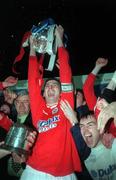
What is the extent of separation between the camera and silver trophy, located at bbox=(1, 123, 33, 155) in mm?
1962

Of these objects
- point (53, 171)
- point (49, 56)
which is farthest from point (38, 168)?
point (49, 56)

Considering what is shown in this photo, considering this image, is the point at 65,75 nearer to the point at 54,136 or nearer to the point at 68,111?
the point at 68,111

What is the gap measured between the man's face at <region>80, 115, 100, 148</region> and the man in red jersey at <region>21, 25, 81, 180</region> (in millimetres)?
230

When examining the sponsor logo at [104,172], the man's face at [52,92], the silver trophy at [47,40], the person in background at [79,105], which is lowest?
the sponsor logo at [104,172]

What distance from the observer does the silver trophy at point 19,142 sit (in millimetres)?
1962

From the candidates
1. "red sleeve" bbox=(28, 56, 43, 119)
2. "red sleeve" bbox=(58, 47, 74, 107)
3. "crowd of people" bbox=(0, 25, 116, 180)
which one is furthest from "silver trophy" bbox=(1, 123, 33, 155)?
"red sleeve" bbox=(58, 47, 74, 107)

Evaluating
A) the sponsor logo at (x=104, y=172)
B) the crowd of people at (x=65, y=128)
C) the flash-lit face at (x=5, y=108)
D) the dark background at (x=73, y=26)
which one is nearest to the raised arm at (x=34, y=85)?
the crowd of people at (x=65, y=128)

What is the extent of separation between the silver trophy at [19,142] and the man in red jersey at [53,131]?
0.07 m

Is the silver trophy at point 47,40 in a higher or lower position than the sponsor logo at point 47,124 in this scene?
higher

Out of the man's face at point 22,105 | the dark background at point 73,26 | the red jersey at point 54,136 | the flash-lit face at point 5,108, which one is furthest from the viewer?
the dark background at point 73,26

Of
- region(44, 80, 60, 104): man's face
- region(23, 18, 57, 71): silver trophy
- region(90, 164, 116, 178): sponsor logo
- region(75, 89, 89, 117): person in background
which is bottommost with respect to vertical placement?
region(90, 164, 116, 178): sponsor logo

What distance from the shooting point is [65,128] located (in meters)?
2.00

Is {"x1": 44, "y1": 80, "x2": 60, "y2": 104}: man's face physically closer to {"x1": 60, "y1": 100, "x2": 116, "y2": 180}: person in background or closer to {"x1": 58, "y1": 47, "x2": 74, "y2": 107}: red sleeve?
{"x1": 58, "y1": 47, "x2": 74, "y2": 107}: red sleeve

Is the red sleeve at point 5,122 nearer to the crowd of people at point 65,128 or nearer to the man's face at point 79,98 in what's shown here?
the crowd of people at point 65,128
